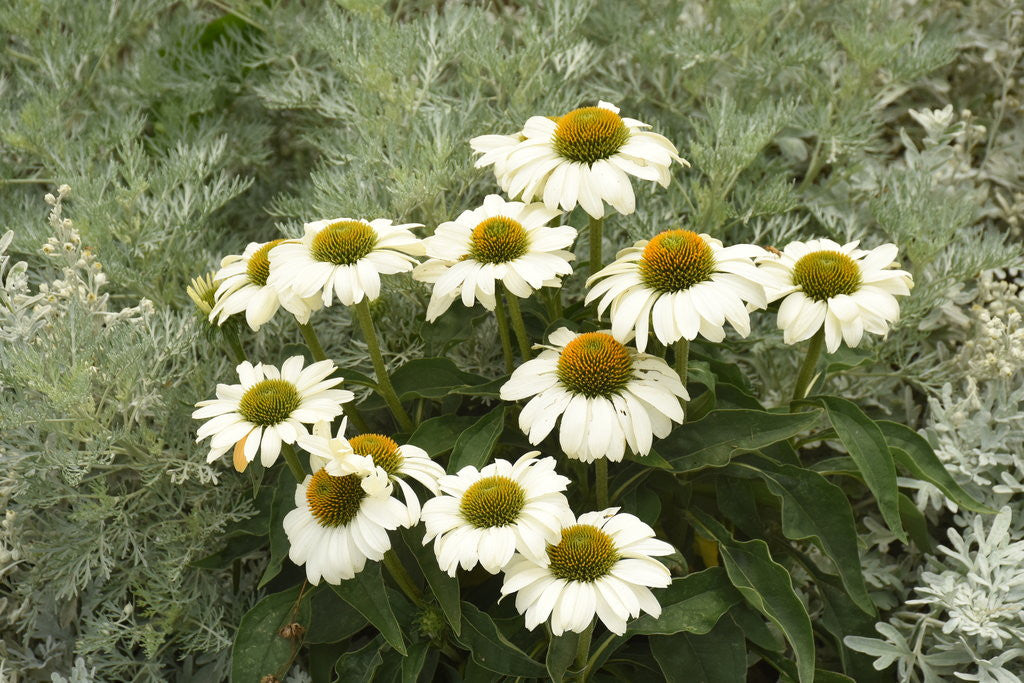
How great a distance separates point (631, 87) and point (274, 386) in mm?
1149

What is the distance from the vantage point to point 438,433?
135cm

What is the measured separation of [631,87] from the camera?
2.03 metres

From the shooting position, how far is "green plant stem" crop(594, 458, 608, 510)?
3.93 feet

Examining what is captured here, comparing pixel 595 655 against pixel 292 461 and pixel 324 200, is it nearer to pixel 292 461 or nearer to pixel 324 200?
pixel 292 461

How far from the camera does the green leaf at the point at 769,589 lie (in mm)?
1144

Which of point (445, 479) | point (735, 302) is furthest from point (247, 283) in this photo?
point (735, 302)

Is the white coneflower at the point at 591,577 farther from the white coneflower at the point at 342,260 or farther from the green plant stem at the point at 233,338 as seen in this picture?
the green plant stem at the point at 233,338

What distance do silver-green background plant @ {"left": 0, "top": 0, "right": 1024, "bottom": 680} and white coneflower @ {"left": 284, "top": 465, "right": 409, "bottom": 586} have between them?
33 cm

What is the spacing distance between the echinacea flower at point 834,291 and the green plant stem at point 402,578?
57 centimetres

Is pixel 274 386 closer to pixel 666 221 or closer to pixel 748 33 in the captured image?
pixel 666 221

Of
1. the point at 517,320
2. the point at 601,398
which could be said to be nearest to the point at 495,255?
the point at 517,320

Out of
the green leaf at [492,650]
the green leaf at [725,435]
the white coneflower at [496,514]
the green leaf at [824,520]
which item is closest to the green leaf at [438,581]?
the green leaf at [492,650]

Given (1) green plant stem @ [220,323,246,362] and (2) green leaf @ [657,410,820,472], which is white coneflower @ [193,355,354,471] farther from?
(2) green leaf @ [657,410,820,472]

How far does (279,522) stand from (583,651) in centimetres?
45
